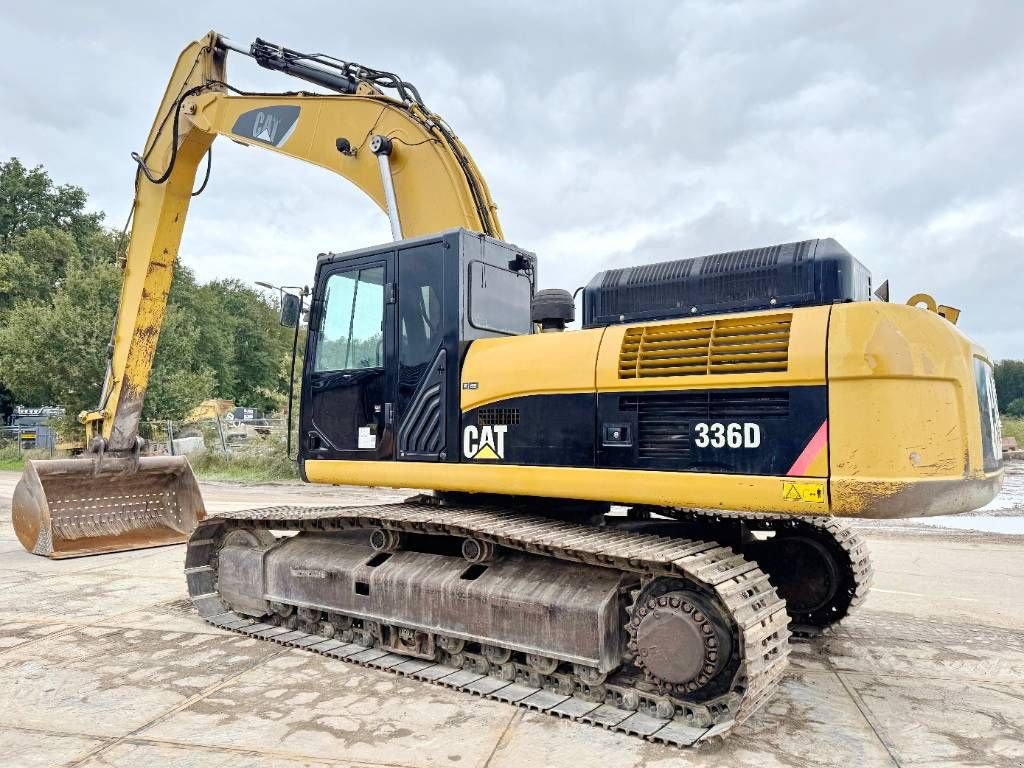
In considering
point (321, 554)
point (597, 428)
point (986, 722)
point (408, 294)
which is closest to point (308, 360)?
point (408, 294)

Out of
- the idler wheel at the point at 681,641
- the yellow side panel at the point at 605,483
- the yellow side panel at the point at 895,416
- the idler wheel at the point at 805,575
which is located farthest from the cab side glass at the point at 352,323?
the idler wheel at the point at 805,575

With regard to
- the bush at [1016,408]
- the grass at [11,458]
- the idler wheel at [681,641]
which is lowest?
the idler wheel at [681,641]

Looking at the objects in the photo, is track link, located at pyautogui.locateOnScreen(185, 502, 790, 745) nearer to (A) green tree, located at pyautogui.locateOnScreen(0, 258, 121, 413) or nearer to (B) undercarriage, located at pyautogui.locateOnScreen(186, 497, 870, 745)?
(B) undercarriage, located at pyautogui.locateOnScreen(186, 497, 870, 745)

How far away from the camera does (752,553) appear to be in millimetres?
5871

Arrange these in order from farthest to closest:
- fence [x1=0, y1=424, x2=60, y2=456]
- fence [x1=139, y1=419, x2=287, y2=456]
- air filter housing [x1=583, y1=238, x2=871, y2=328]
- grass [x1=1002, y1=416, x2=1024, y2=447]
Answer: fence [x1=0, y1=424, x2=60, y2=456], grass [x1=1002, y1=416, x2=1024, y2=447], fence [x1=139, y1=419, x2=287, y2=456], air filter housing [x1=583, y1=238, x2=871, y2=328]

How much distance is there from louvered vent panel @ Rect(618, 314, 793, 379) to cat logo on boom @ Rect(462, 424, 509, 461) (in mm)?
926

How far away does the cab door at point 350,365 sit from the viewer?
5.54 m

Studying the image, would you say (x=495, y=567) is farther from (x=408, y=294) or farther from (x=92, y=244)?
(x=92, y=244)

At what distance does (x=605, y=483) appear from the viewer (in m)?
4.52

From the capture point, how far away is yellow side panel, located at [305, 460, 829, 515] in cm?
394

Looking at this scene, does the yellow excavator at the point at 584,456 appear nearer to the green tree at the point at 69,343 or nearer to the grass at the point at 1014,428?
the green tree at the point at 69,343

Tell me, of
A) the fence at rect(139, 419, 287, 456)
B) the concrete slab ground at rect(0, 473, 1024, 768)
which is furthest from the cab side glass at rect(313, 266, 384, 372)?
the fence at rect(139, 419, 287, 456)

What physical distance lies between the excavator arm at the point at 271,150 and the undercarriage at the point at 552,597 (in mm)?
2666

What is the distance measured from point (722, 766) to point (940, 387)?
2.12 m
